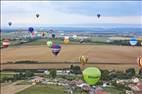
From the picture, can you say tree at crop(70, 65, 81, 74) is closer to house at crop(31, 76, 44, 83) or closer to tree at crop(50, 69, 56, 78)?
tree at crop(50, 69, 56, 78)

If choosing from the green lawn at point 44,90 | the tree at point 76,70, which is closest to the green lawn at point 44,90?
the green lawn at point 44,90

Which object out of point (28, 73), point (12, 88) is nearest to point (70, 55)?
point (28, 73)

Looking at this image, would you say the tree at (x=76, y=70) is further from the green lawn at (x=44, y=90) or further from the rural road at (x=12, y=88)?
the rural road at (x=12, y=88)

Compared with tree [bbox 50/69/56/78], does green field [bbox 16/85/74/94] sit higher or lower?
lower

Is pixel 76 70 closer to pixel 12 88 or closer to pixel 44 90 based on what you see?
pixel 44 90

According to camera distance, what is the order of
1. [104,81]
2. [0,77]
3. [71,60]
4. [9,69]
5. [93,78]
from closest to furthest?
[93,78] → [104,81] → [0,77] → [9,69] → [71,60]

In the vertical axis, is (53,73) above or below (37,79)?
above

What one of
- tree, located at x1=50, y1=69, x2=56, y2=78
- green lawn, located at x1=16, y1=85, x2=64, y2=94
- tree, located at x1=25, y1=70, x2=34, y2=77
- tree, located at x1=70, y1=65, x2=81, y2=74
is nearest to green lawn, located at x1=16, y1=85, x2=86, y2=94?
green lawn, located at x1=16, y1=85, x2=64, y2=94

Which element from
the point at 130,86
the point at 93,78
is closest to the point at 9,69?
the point at 130,86

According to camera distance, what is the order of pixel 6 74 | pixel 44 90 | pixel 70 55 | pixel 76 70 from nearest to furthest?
pixel 44 90 < pixel 6 74 < pixel 76 70 < pixel 70 55

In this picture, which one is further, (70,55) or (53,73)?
(70,55)

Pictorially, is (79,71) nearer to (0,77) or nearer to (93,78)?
(0,77)
